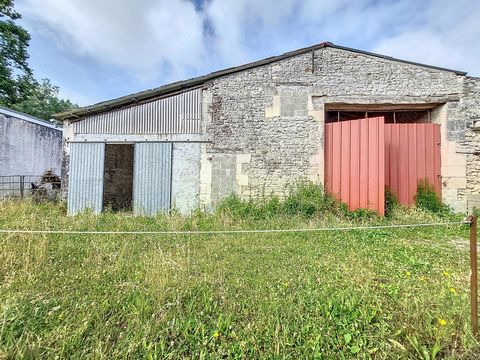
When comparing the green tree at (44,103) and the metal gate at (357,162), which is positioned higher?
the green tree at (44,103)

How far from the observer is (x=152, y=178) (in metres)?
7.23

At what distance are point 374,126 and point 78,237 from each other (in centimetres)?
738

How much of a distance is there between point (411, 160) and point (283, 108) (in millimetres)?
4012

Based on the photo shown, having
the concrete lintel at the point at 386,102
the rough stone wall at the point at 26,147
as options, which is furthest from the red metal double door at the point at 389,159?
the rough stone wall at the point at 26,147

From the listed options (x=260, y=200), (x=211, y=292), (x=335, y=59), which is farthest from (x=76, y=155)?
(x=335, y=59)

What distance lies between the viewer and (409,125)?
7.04 metres

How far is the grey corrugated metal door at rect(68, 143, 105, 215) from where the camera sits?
7.22 m

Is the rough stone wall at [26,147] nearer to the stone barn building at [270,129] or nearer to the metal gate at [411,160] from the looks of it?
the stone barn building at [270,129]

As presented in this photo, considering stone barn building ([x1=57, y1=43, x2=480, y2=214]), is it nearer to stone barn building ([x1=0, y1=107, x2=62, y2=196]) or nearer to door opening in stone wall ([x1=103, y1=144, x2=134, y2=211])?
door opening in stone wall ([x1=103, y1=144, x2=134, y2=211])

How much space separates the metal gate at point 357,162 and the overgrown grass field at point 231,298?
2.14 metres

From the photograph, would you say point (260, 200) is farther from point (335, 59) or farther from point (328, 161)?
point (335, 59)

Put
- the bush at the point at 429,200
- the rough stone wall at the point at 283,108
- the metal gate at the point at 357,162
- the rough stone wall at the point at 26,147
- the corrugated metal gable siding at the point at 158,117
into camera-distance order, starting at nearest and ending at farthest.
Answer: the metal gate at the point at 357,162, the bush at the point at 429,200, the rough stone wall at the point at 283,108, the corrugated metal gable siding at the point at 158,117, the rough stone wall at the point at 26,147

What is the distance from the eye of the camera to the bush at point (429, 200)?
667 cm

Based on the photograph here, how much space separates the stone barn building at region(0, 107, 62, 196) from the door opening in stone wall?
14.0 feet
